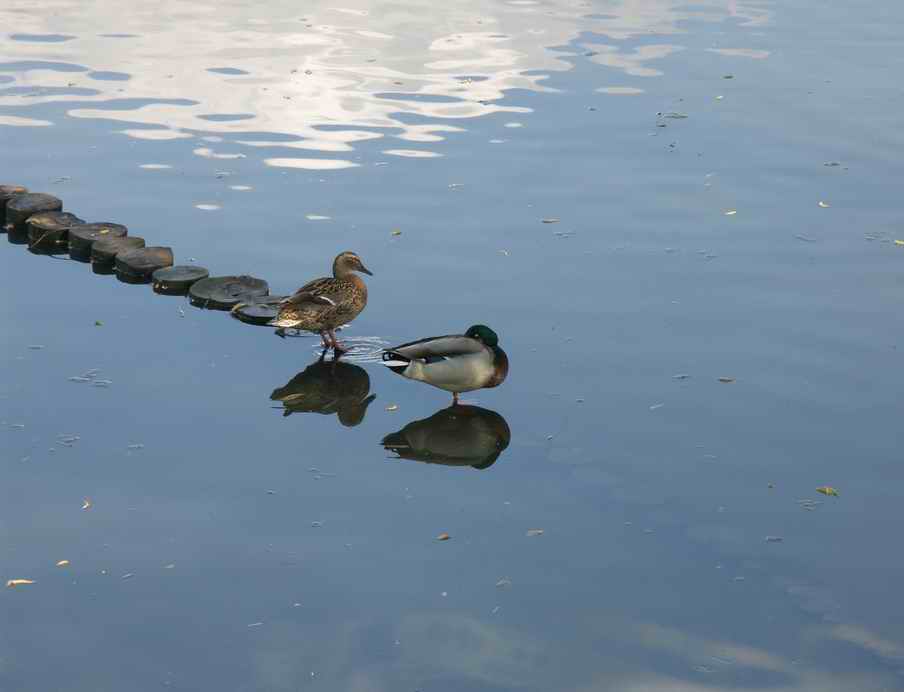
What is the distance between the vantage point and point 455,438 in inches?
399

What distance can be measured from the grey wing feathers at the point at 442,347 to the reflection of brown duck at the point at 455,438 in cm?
57

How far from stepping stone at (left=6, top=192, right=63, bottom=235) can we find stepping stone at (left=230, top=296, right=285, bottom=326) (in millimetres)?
3719

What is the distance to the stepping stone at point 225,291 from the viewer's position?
40.5ft

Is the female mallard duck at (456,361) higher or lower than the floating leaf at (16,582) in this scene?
higher

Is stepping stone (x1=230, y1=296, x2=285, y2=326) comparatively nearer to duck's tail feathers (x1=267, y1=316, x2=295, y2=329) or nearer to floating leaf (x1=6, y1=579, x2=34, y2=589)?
duck's tail feathers (x1=267, y1=316, x2=295, y2=329)

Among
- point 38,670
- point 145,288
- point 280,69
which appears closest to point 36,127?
point 280,69

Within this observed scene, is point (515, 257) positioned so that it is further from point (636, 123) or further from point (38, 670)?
point (38, 670)

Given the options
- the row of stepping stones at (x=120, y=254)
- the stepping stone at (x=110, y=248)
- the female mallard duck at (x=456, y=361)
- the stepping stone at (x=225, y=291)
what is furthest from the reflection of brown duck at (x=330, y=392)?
the stepping stone at (x=110, y=248)

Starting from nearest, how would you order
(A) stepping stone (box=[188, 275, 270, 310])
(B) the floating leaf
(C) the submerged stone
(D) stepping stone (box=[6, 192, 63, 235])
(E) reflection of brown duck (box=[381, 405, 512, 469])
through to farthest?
(B) the floating leaf, (E) reflection of brown duck (box=[381, 405, 512, 469]), (A) stepping stone (box=[188, 275, 270, 310]), (D) stepping stone (box=[6, 192, 63, 235]), (C) the submerged stone

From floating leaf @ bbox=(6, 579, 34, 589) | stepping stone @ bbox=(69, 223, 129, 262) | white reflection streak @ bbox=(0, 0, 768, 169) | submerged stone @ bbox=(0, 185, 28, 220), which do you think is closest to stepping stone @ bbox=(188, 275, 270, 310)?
stepping stone @ bbox=(69, 223, 129, 262)

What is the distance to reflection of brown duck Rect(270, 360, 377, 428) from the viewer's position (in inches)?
416

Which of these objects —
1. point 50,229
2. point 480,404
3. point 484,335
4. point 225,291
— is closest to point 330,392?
point 480,404

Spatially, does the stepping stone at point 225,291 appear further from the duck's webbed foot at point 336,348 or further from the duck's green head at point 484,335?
the duck's green head at point 484,335

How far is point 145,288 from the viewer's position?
13039 millimetres
